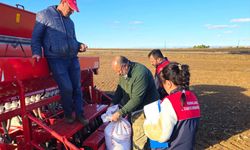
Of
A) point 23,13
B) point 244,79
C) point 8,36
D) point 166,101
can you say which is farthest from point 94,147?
point 244,79

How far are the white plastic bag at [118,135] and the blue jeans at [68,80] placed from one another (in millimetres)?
492

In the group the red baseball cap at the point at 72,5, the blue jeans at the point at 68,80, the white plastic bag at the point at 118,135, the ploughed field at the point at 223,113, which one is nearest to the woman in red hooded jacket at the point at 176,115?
the white plastic bag at the point at 118,135

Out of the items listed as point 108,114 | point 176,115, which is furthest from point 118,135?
point 176,115

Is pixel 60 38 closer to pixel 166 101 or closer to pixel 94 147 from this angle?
pixel 94 147

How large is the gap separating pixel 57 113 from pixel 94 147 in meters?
1.20

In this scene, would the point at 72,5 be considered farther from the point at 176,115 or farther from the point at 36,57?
the point at 176,115

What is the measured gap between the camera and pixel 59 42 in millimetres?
3979

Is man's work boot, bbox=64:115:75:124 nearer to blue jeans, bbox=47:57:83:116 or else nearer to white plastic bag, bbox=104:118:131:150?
blue jeans, bbox=47:57:83:116

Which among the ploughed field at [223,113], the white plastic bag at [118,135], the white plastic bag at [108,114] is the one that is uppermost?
the white plastic bag at [108,114]

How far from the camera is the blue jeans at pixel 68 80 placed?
13.1 ft

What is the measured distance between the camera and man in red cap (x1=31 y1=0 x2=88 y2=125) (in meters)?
3.94

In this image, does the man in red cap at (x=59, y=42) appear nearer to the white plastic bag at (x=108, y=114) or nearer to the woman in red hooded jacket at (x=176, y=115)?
the white plastic bag at (x=108, y=114)

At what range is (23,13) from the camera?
5.06m

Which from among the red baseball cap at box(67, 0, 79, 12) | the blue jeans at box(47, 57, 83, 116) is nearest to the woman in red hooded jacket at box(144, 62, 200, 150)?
the blue jeans at box(47, 57, 83, 116)
